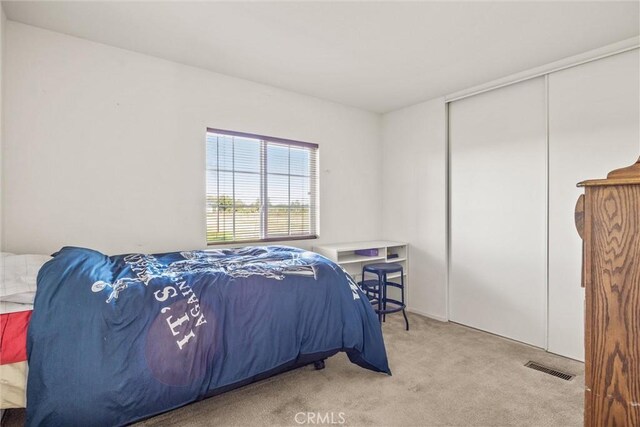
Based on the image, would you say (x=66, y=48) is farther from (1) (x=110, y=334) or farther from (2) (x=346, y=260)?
(2) (x=346, y=260)

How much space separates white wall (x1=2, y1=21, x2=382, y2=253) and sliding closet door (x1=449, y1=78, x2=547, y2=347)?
6.61ft

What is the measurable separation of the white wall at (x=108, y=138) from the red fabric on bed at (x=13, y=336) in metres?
1.07

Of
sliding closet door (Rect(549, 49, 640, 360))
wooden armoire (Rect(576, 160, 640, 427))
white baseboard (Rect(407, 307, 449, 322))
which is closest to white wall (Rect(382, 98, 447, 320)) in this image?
white baseboard (Rect(407, 307, 449, 322))

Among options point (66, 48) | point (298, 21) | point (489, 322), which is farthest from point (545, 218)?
point (66, 48)

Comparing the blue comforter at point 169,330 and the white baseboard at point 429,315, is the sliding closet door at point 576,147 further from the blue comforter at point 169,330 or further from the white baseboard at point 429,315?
the blue comforter at point 169,330

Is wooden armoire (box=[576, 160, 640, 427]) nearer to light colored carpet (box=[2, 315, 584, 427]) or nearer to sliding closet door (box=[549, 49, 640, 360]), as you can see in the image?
light colored carpet (box=[2, 315, 584, 427])

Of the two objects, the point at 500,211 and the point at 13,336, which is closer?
the point at 13,336

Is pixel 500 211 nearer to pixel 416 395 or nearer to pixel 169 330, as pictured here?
pixel 416 395

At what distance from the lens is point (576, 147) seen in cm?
272

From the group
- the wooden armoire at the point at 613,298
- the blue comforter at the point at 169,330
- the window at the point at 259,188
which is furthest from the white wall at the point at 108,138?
the wooden armoire at the point at 613,298

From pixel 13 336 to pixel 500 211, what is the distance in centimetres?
358

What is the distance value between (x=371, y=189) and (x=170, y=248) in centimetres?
247

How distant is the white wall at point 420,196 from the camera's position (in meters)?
3.71

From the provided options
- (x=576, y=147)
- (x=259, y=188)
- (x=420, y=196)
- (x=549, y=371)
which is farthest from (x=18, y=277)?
(x=576, y=147)
